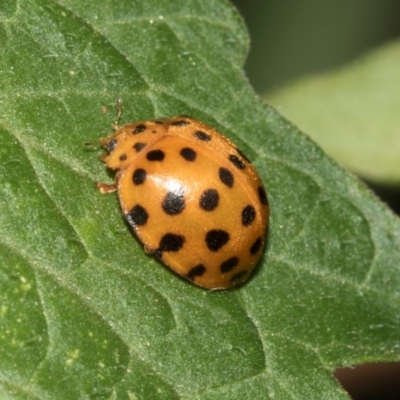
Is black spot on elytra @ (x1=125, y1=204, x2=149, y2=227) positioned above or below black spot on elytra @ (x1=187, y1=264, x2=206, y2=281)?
above

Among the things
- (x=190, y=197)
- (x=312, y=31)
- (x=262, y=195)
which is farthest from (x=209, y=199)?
(x=312, y=31)

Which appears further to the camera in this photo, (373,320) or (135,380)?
(373,320)

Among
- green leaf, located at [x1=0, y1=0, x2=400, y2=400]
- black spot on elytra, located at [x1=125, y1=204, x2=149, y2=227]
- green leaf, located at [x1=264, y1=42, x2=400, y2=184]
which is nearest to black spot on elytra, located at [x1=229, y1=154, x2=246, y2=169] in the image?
green leaf, located at [x1=0, y1=0, x2=400, y2=400]

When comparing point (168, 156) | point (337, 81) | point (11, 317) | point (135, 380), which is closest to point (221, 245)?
point (168, 156)

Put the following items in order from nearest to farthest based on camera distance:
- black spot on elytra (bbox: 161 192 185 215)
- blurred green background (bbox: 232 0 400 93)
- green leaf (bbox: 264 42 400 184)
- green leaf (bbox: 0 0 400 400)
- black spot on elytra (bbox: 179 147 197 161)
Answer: green leaf (bbox: 0 0 400 400) < black spot on elytra (bbox: 161 192 185 215) < black spot on elytra (bbox: 179 147 197 161) < green leaf (bbox: 264 42 400 184) < blurred green background (bbox: 232 0 400 93)

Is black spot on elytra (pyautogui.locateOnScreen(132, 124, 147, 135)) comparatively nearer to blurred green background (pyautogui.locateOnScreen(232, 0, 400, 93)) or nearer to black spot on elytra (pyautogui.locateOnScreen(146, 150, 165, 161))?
black spot on elytra (pyautogui.locateOnScreen(146, 150, 165, 161))

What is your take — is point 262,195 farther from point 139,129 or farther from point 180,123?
point 139,129

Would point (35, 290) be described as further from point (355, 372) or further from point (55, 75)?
point (355, 372)
